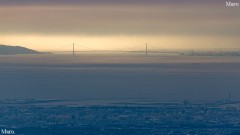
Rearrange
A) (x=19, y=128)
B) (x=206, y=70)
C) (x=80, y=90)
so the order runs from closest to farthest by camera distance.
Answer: (x=19, y=128), (x=80, y=90), (x=206, y=70)

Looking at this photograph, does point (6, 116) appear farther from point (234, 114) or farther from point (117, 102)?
point (234, 114)

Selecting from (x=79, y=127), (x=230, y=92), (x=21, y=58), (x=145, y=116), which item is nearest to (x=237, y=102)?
(x=230, y=92)

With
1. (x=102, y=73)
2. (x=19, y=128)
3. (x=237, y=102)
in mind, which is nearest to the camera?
(x=19, y=128)

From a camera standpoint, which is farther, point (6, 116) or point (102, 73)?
point (102, 73)

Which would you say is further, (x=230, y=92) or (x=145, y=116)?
(x=230, y=92)

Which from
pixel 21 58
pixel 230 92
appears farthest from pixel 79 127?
pixel 21 58

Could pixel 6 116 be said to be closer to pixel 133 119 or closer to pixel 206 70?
pixel 133 119

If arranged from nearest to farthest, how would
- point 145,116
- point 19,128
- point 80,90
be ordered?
1. point 19,128
2. point 145,116
3. point 80,90

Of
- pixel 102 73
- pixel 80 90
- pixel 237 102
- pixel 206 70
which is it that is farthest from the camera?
pixel 102 73

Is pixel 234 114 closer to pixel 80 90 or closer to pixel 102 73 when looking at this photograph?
pixel 80 90
